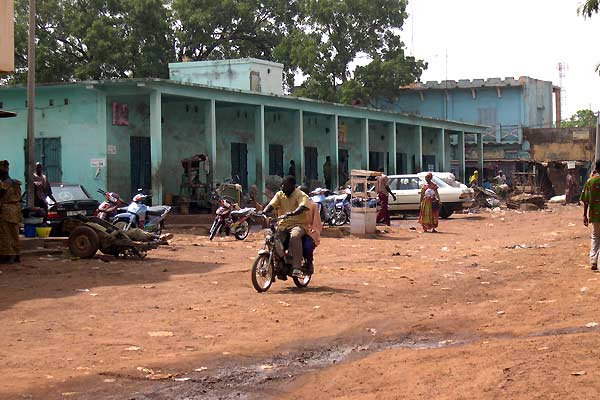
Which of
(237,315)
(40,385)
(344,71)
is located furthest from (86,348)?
(344,71)

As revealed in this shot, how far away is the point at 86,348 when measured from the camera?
8367 mm

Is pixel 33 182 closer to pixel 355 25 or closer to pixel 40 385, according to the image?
pixel 40 385

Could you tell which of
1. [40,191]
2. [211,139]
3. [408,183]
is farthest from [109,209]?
[408,183]

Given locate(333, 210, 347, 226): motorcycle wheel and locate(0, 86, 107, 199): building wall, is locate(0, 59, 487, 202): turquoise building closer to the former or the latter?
locate(0, 86, 107, 199): building wall

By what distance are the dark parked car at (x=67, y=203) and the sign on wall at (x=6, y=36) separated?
349 cm

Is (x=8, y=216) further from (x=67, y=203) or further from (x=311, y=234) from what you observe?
(x=311, y=234)

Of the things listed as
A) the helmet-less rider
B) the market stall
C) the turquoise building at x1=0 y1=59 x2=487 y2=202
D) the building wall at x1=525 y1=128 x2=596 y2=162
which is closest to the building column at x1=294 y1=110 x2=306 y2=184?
the turquoise building at x1=0 y1=59 x2=487 y2=202

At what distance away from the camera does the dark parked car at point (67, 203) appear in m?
19.3

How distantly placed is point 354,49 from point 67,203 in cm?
3655

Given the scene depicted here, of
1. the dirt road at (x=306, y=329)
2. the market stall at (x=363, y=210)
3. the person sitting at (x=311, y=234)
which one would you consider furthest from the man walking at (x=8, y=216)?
the market stall at (x=363, y=210)

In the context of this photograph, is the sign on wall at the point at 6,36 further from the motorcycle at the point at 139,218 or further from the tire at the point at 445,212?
the tire at the point at 445,212

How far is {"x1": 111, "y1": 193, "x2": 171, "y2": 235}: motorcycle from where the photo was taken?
18.9 metres

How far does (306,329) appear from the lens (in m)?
9.45

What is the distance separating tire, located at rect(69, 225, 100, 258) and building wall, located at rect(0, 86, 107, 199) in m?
8.84
